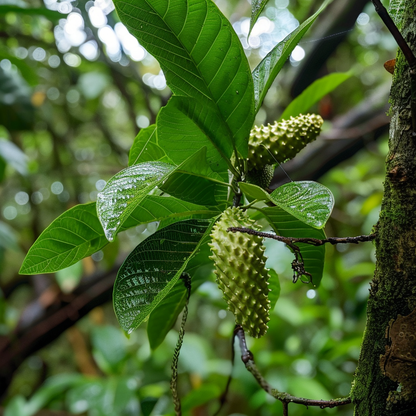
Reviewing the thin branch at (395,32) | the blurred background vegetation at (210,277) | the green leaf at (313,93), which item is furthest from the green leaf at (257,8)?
the blurred background vegetation at (210,277)

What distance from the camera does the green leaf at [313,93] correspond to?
2.28ft

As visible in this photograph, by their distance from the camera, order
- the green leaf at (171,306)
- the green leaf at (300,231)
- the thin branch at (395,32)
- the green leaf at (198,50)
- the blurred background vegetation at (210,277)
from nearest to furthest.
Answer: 1. the thin branch at (395,32)
2. the green leaf at (198,50)
3. the green leaf at (300,231)
4. the green leaf at (171,306)
5. the blurred background vegetation at (210,277)

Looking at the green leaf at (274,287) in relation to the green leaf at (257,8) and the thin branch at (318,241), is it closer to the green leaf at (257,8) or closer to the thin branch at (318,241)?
the thin branch at (318,241)

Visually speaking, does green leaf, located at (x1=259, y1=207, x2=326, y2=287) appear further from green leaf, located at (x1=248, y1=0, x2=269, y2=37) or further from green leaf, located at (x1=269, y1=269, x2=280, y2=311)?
green leaf, located at (x1=248, y1=0, x2=269, y2=37)

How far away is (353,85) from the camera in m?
2.58

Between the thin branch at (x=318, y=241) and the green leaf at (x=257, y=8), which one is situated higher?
the green leaf at (x=257, y=8)

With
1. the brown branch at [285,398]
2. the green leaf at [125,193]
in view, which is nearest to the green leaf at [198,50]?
the green leaf at [125,193]

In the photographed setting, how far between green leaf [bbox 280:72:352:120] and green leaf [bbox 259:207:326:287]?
0.22 m

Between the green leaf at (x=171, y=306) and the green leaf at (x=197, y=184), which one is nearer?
the green leaf at (x=197, y=184)

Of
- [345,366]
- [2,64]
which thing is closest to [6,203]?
[2,64]

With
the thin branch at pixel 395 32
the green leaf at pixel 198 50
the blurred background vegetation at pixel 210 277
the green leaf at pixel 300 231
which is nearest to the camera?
the thin branch at pixel 395 32

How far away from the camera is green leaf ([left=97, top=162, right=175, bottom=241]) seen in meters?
0.39

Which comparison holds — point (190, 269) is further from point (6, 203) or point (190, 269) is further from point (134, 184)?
point (6, 203)

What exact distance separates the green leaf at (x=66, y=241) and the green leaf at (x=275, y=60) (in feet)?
0.88
